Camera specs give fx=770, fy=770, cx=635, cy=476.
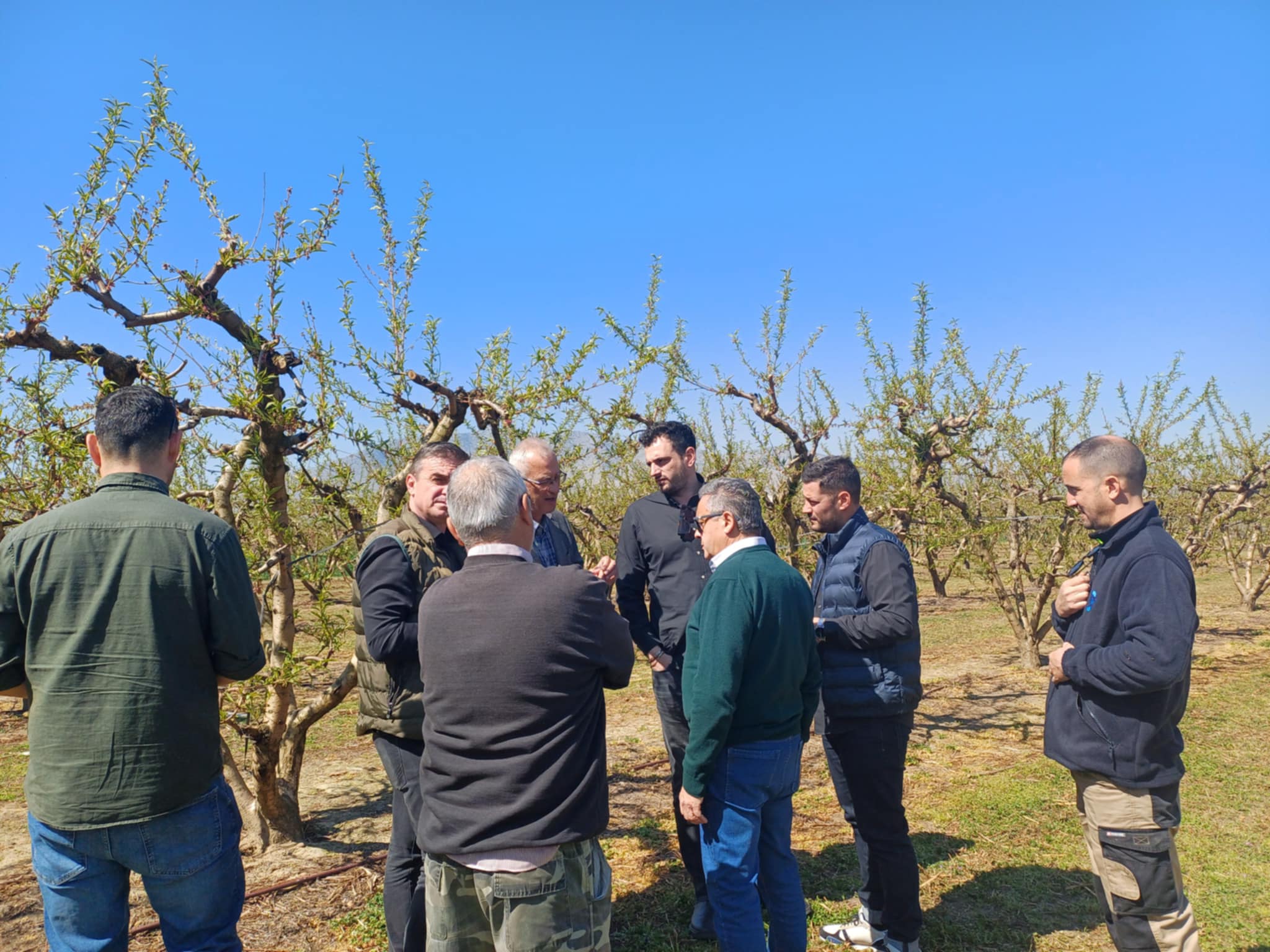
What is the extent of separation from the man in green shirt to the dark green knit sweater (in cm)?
141

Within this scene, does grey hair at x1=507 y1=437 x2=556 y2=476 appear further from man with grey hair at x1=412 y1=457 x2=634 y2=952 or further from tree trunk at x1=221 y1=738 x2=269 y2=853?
tree trunk at x1=221 y1=738 x2=269 y2=853

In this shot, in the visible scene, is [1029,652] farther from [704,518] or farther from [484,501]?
[484,501]

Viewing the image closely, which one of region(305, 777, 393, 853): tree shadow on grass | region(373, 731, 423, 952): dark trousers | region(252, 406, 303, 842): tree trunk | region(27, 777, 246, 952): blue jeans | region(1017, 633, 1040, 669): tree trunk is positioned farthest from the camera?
region(1017, 633, 1040, 669): tree trunk

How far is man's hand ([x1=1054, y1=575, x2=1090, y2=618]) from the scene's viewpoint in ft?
9.07

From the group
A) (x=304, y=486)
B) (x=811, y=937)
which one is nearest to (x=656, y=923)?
(x=811, y=937)

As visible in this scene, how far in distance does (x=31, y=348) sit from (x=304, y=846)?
2955 mm

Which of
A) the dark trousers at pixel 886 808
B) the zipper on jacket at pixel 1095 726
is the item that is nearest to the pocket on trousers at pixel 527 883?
the dark trousers at pixel 886 808

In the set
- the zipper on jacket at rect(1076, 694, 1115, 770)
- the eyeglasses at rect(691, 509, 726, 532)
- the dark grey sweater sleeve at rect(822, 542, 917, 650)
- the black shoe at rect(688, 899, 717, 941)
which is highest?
the eyeglasses at rect(691, 509, 726, 532)

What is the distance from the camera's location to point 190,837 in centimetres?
207

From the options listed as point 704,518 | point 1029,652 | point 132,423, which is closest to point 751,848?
point 704,518

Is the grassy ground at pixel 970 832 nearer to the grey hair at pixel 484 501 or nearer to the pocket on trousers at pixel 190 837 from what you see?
the pocket on trousers at pixel 190 837

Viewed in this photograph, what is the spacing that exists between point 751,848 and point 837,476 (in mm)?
1543

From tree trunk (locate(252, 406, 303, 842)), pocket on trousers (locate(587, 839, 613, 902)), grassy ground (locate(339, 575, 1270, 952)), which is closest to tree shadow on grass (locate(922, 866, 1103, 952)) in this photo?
grassy ground (locate(339, 575, 1270, 952))

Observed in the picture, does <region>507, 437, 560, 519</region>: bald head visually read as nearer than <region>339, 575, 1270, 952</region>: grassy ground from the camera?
Yes
